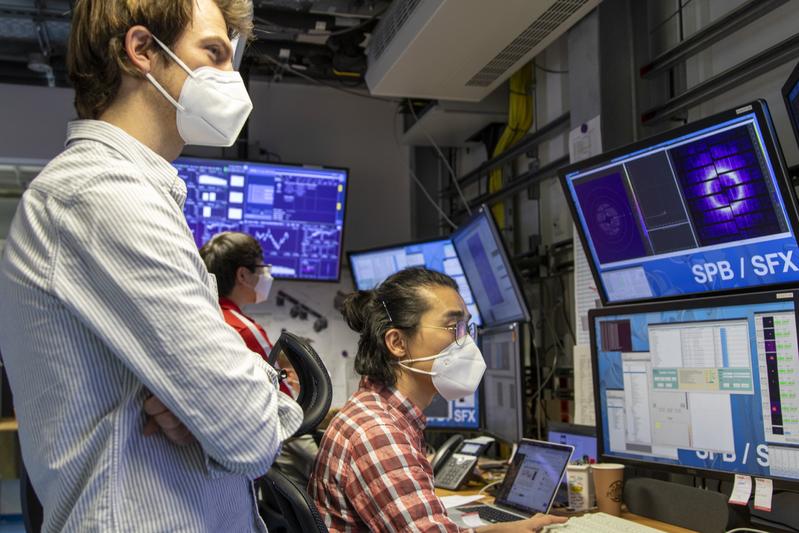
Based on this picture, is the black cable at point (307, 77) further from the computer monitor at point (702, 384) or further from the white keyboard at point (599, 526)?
the white keyboard at point (599, 526)

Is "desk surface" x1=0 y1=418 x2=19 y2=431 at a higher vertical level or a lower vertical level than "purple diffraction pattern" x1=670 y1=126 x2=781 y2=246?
lower

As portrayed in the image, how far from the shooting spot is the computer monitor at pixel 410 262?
3.68m

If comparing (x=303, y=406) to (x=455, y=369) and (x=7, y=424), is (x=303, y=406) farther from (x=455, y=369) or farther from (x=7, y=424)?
(x=7, y=424)

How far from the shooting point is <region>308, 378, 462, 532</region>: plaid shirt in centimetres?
144

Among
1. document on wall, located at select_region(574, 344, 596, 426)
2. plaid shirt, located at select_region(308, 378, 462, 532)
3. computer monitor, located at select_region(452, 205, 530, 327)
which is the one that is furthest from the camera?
computer monitor, located at select_region(452, 205, 530, 327)

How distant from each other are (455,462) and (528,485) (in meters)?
0.63

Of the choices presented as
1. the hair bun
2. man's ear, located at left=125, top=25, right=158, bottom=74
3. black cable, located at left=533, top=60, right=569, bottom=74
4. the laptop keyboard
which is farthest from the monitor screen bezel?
man's ear, located at left=125, top=25, right=158, bottom=74

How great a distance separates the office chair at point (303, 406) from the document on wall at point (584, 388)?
1.59 m

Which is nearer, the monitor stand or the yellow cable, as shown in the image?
the monitor stand

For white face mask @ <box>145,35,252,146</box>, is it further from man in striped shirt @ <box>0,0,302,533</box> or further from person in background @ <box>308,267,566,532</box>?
person in background @ <box>308,267,566,532</box>

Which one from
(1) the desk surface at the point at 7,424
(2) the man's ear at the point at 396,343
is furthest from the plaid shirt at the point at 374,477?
(1) the desk surface at the point at 7,424

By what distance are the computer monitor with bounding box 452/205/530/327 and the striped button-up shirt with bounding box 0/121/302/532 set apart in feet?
6.98

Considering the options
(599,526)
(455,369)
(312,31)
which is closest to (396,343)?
(455,369)

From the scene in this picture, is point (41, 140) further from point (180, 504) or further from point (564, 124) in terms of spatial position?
point (180, 504)
